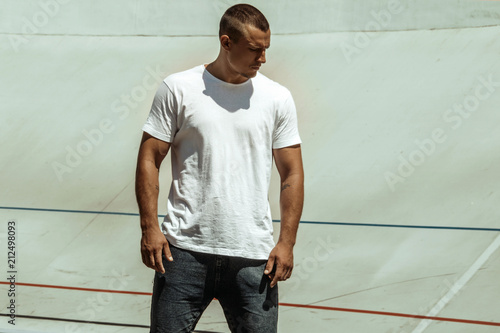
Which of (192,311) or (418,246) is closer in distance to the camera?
(192,311)

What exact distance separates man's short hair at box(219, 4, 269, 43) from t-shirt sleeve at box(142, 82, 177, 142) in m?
0.19

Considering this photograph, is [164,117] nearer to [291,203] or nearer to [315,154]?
[291,203]

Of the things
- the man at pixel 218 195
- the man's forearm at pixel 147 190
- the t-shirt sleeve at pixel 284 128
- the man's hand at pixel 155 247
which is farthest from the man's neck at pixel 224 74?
the man's hand at pixel 155 247

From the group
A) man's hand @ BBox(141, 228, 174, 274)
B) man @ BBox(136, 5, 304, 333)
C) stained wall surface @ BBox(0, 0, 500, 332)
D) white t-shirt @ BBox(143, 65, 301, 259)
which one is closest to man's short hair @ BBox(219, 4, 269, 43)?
man @ BBox(136, 5, 304, 333)

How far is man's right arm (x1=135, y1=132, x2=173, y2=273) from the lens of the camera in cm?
140

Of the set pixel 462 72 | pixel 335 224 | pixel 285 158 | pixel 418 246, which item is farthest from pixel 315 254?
pixel 285 158

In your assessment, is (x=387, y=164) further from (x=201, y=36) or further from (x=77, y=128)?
(x=77, y=128)

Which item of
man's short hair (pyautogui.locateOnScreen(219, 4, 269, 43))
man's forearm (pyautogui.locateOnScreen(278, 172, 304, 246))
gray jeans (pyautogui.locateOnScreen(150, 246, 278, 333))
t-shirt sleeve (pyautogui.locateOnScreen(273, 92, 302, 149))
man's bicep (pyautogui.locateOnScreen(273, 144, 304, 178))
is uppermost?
man's short hair (pyautogui.locateOnScreen(219, 4, 269, 43))

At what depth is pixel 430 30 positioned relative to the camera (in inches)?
97.7

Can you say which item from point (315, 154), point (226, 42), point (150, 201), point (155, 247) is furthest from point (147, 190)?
point (315, 154)

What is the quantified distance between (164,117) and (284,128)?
0.93 ft

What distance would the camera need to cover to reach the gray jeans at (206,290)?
1.40 m

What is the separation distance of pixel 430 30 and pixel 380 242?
858mm

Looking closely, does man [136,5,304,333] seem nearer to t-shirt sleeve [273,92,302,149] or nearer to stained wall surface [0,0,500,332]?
t-shirt sleeve [273,92,302,149]
